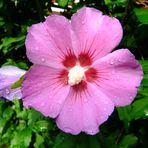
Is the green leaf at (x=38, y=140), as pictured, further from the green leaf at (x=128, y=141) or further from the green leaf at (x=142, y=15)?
the green leaf at (x=142, y=15)

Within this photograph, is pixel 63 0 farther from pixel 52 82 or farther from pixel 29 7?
pixel 52 82

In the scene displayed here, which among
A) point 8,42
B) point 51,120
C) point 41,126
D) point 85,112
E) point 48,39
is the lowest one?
point 41,126

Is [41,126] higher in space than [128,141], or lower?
lower

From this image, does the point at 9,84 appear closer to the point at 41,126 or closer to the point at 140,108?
the point at 140,108

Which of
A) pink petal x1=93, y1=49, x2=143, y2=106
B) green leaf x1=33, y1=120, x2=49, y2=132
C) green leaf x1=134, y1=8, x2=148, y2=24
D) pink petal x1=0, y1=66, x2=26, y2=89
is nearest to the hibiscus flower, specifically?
pink petal x1=0, y1=66, x2=26, y2=89

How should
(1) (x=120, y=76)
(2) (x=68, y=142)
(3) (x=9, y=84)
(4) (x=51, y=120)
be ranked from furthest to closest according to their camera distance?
(4) (x=51, y=120) → (2) (x=68, y=142) → (3) (x=9, y=84) → (1) (x=120, y=76)

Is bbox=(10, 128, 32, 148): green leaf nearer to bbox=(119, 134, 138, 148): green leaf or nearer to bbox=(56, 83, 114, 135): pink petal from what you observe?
bbox=(119, 134, 138, 148): green leaf

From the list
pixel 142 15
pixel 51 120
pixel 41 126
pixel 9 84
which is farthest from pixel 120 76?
pixel 41 126

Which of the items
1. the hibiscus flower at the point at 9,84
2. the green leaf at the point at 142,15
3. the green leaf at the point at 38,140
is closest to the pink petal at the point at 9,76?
the hibiscus flower at the point at 9,84
